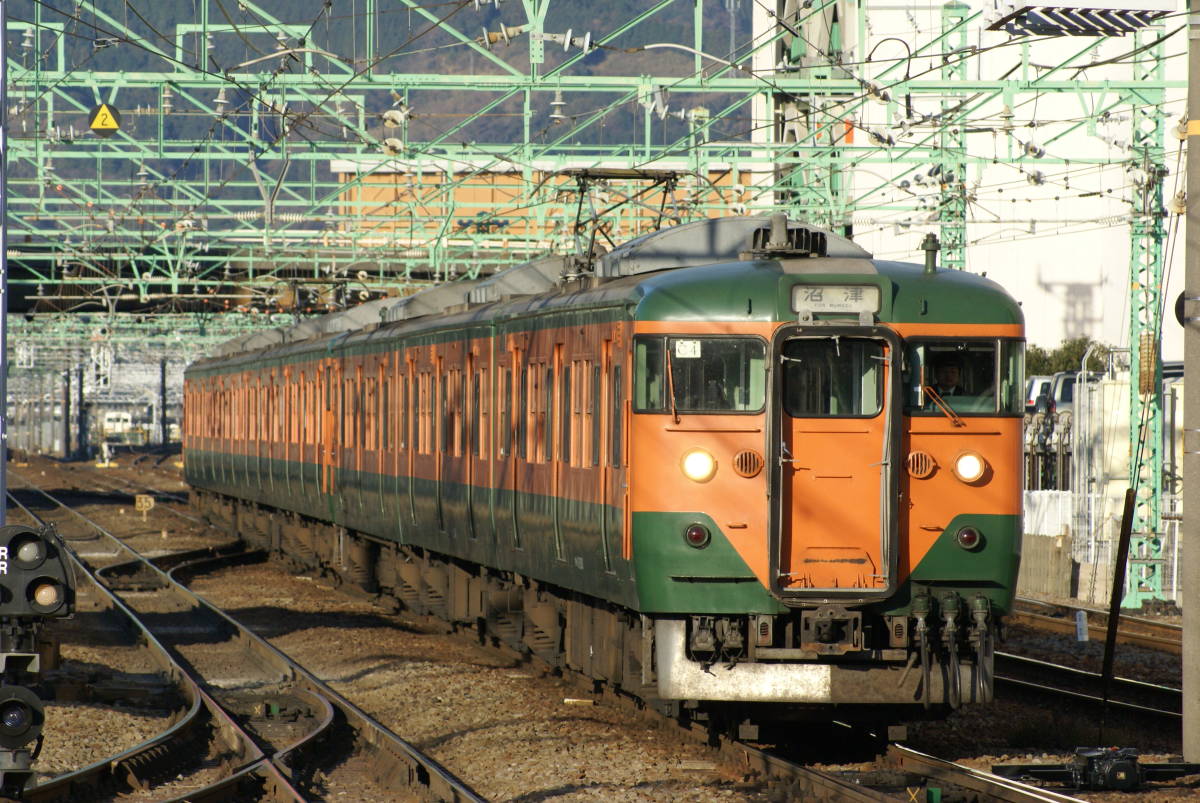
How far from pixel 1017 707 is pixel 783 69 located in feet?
32.0

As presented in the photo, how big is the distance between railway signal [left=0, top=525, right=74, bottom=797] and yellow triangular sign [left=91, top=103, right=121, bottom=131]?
15.5 meters

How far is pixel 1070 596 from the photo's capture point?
79.4 ft

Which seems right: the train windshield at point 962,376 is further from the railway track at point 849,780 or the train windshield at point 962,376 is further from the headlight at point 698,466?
the railway track at point 849,780

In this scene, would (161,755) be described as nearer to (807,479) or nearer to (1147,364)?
(807,479)

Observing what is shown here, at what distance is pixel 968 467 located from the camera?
10617 mm

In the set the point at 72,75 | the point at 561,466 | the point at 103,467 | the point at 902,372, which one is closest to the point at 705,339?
the point at 902,372

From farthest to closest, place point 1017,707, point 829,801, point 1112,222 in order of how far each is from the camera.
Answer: point 1112,222 → point 1017,707 → point 829,801

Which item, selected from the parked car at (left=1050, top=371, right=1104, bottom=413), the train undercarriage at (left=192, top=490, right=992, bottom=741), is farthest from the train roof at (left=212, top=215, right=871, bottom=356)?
the parked car at (left=1050, top=371, right=1104, bottom=413)

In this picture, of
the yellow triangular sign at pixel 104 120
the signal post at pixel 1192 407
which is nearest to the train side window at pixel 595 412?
the signal post at pixel 1192 407

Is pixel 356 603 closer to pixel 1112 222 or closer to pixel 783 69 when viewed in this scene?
pixel 783 69

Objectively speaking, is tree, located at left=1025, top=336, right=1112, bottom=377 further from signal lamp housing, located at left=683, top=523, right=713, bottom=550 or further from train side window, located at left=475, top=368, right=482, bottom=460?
signal lamp housing, located at left=683, top=523, right=713, bottom=550

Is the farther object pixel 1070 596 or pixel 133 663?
pixel 1070 596

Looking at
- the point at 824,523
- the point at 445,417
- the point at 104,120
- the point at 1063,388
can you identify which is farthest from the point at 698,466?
the point at 1063,388

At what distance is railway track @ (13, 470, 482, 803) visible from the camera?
10.5 m
